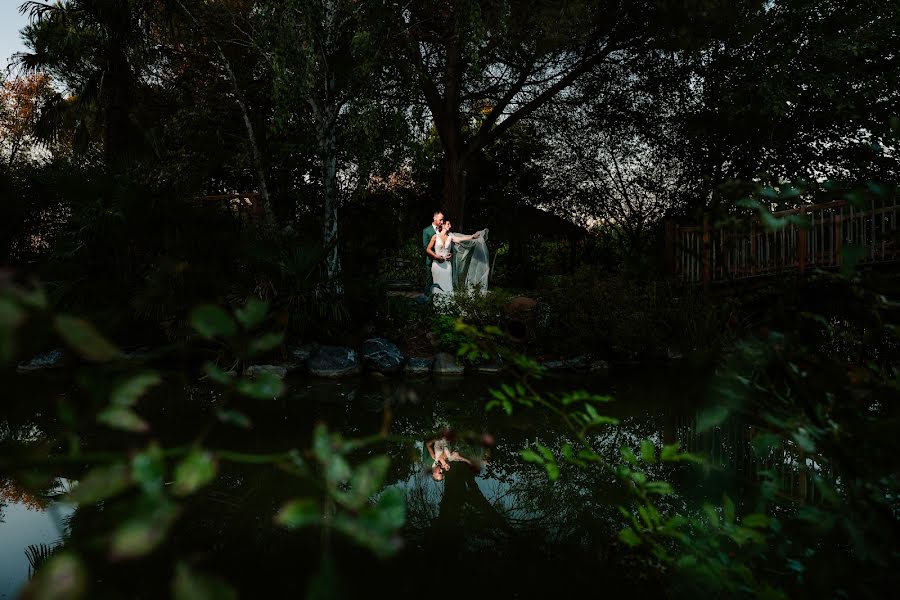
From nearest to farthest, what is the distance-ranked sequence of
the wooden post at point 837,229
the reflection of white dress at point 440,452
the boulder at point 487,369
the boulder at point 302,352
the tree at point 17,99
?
the reflection of white dress at point 440,452, the boulder at point 302,352, the boulder at point 487,369, the wooden post at point 837,229, the tree at point 17,99

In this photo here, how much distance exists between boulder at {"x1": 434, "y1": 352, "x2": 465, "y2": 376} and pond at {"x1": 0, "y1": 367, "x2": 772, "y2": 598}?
2.82 meters

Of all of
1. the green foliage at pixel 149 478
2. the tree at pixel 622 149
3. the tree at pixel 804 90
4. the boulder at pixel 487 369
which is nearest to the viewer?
the green foliage at pixel 149 478

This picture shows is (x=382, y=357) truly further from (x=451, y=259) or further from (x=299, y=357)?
(x=451, y=259)

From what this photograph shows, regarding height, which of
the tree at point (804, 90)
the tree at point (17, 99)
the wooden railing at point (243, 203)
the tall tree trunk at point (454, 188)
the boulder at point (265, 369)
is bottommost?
the boulder at point (265, 369)

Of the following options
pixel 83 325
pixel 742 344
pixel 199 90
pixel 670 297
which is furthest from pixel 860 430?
pixel 199 90

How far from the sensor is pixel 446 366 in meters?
8.65

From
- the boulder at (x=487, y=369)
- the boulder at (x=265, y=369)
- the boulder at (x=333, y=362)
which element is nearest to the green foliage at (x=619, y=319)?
the boulder at (x=487, y=369)

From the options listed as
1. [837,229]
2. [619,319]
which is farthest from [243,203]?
[837,229]

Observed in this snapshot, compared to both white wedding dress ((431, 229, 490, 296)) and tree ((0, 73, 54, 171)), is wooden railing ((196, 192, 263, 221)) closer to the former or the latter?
white wedding dress ((431, 229, 490, 296))

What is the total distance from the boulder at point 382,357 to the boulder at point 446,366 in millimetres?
514

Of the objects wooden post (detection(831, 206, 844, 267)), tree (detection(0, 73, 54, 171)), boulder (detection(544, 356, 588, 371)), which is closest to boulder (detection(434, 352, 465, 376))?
boulder (detection(544, 356, 588, 371))

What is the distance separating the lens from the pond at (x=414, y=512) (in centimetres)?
223

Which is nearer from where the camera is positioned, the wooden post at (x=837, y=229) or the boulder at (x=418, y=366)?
the boulder at (x=418, y=366)

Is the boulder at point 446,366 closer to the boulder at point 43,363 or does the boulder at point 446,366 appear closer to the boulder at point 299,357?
the boulder at point 299,357
